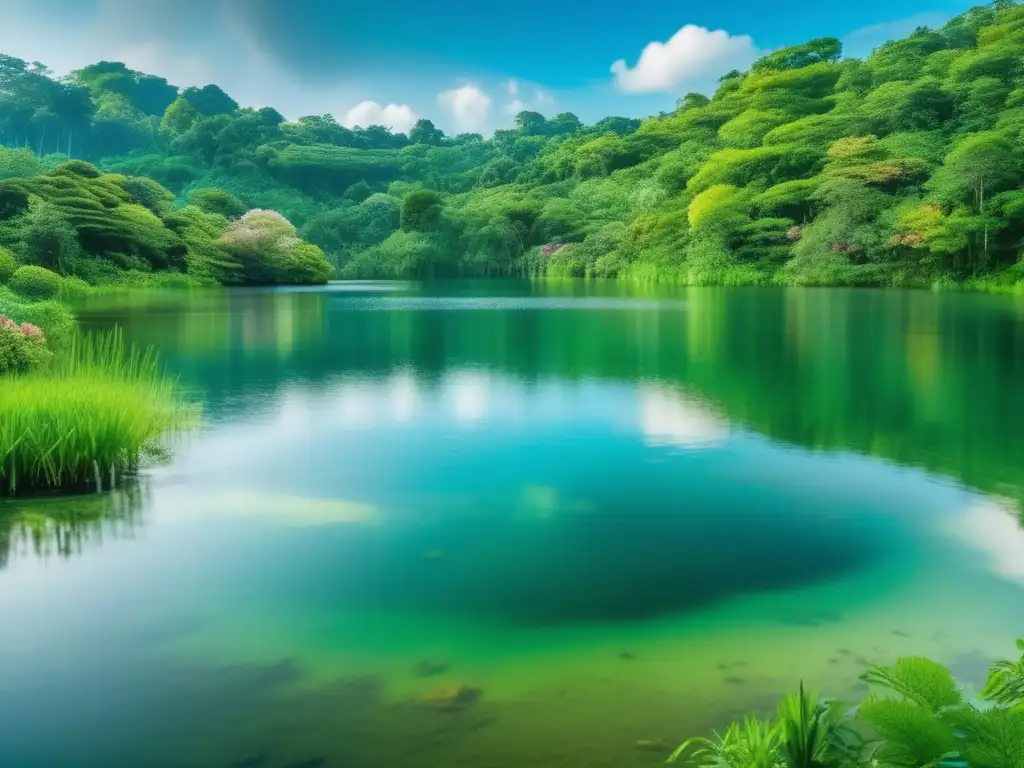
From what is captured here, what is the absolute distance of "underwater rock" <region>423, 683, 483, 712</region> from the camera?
331 centimetres

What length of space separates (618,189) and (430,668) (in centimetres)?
5096

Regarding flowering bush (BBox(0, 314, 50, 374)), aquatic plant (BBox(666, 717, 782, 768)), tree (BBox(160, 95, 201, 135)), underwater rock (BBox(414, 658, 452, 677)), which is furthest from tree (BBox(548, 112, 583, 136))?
aquatic plant (BBox(666, 717, 782, 768))

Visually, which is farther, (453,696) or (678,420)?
(678,420)

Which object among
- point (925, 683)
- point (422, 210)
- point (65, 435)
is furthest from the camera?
point (422, 210)

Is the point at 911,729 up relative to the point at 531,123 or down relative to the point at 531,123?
down

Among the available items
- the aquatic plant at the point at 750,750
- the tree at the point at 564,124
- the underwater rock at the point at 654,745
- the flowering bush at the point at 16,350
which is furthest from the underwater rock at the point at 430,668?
the tree at the point at 564,124

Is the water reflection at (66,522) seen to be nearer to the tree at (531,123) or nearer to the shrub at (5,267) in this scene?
the shrub at (5,267)

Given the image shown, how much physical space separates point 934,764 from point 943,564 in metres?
3.30

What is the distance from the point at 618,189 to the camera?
52750 mm

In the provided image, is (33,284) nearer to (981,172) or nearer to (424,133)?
(981,172)

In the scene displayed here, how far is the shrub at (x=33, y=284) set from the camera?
18797mm

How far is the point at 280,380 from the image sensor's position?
37.0ft

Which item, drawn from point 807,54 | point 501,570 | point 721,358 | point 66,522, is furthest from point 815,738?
point 807,54

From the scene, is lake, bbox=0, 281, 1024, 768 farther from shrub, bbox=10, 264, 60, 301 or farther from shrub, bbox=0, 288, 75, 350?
shrub, bbox=10, 264, 60, 301
